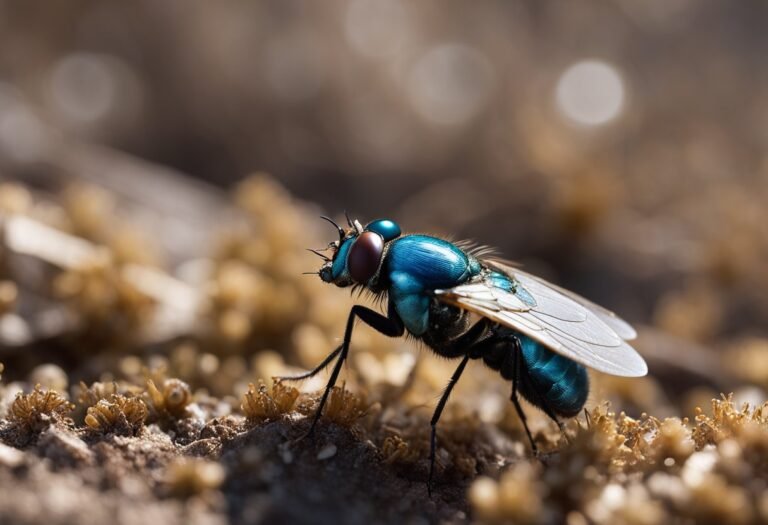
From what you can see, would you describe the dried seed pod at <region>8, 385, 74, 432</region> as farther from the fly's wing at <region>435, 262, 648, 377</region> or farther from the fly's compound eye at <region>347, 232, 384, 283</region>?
the fly's wing at <region>435, 262, 648, 377</region>

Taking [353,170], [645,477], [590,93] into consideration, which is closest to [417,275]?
[645,477]

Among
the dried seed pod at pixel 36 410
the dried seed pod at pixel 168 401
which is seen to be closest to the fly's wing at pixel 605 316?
the dried seed pod at pixel 168 401

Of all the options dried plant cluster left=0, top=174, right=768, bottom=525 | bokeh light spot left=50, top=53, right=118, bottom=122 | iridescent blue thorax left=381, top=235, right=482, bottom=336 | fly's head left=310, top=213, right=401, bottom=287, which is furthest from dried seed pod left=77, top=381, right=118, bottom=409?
bokeh light spot left=50, top=53, right=118, bottom=122

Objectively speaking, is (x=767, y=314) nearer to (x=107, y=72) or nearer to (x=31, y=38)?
(x=107, y=72)

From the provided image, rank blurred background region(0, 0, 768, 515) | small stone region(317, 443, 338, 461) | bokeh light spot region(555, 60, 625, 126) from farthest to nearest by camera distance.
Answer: bokeh light spot region(555, 60, 625, 126), blurred background region(0, 0, 768, 515), small stone region(317, 443, 338, 461)

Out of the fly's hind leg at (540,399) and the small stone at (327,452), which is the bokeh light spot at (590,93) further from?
the small stone at (327,452)

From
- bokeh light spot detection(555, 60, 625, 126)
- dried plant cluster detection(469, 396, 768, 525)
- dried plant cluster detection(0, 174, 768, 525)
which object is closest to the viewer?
dried plant cluster detection(469, 396, 768, 525)

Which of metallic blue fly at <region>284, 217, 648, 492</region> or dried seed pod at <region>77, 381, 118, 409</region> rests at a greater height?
metallic blue fly at <region>284, 217, 648, 492</region>

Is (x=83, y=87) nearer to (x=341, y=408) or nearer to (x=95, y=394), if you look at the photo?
(x=95, y=394)
